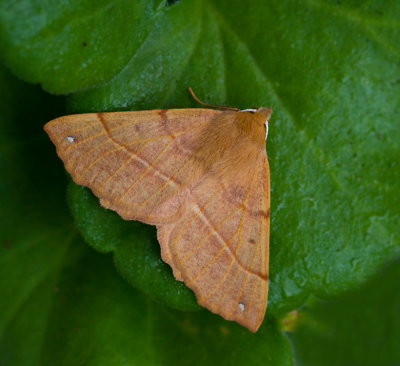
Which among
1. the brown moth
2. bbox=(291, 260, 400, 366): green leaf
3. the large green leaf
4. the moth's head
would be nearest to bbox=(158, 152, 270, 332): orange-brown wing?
the brown moth

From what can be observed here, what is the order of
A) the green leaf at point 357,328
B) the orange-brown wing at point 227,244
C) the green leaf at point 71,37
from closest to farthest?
the green leaf at point 71,37, the orange-brown wing at point 227,244, the green leaf at point 357,328

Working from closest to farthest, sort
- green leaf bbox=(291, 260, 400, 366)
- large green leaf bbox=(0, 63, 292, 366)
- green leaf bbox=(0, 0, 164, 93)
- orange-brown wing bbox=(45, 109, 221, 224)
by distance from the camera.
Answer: green leaf bbox=(0, 0, 164, 93), orange-brown wing bbox=(45, 109, 221, 224), large green leaf bbox=(0, 63, 292, 366), green leaf bbox=(291, 260, 400, 366)

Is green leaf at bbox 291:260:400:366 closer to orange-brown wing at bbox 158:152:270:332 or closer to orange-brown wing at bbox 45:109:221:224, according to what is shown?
orange-brown wing at bbox 158:152:270:332

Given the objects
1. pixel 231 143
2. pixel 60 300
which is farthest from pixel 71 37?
pixel 60 300

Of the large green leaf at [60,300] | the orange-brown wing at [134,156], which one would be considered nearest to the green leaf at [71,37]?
the orange-brown wing at [134,156]

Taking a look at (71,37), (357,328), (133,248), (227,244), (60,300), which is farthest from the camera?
(357,328)

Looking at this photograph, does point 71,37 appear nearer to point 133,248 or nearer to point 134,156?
point 134,156

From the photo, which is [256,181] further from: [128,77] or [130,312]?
[130,312]

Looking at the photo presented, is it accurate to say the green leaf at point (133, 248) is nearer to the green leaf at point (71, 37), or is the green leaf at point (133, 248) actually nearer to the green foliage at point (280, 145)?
the green foliage at point (280, 145)
